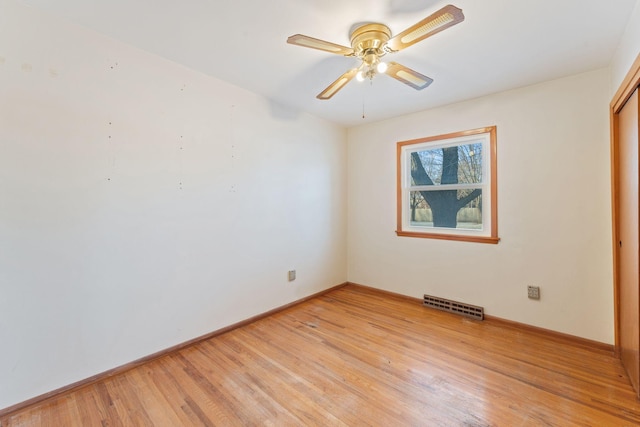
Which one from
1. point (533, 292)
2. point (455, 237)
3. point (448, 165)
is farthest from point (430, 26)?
point (533, 292)

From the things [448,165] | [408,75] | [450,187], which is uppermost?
[408,75]

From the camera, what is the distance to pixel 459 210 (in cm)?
321

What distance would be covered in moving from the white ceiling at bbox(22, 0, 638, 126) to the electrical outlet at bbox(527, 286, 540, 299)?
197 cm

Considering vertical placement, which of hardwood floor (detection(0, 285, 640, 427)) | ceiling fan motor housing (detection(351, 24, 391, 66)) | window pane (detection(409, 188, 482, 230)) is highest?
ceiling fan motor housing (detection(351, 24, 391, 66))

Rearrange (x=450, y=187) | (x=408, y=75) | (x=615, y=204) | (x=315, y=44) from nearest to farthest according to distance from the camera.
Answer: (x=315, y=44) < (x=408, y=75) < (x=615, y=204) < (x=450, y=187)

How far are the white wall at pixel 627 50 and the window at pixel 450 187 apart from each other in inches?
36.0

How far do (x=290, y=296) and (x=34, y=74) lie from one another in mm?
2864

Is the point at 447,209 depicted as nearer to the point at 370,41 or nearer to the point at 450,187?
the point at 450,187

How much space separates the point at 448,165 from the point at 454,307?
5.43 feet

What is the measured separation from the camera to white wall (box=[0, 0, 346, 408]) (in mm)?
1662

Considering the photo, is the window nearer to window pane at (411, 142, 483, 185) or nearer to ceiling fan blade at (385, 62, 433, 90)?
window pane at (411, 142, 483, 185)

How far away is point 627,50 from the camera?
1.81 m

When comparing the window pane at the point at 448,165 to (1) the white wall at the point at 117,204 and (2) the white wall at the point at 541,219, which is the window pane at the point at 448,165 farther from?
(1) the white wall at the point at 117,204

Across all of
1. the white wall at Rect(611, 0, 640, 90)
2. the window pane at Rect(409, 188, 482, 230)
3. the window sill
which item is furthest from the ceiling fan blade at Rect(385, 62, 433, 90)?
the window sill
